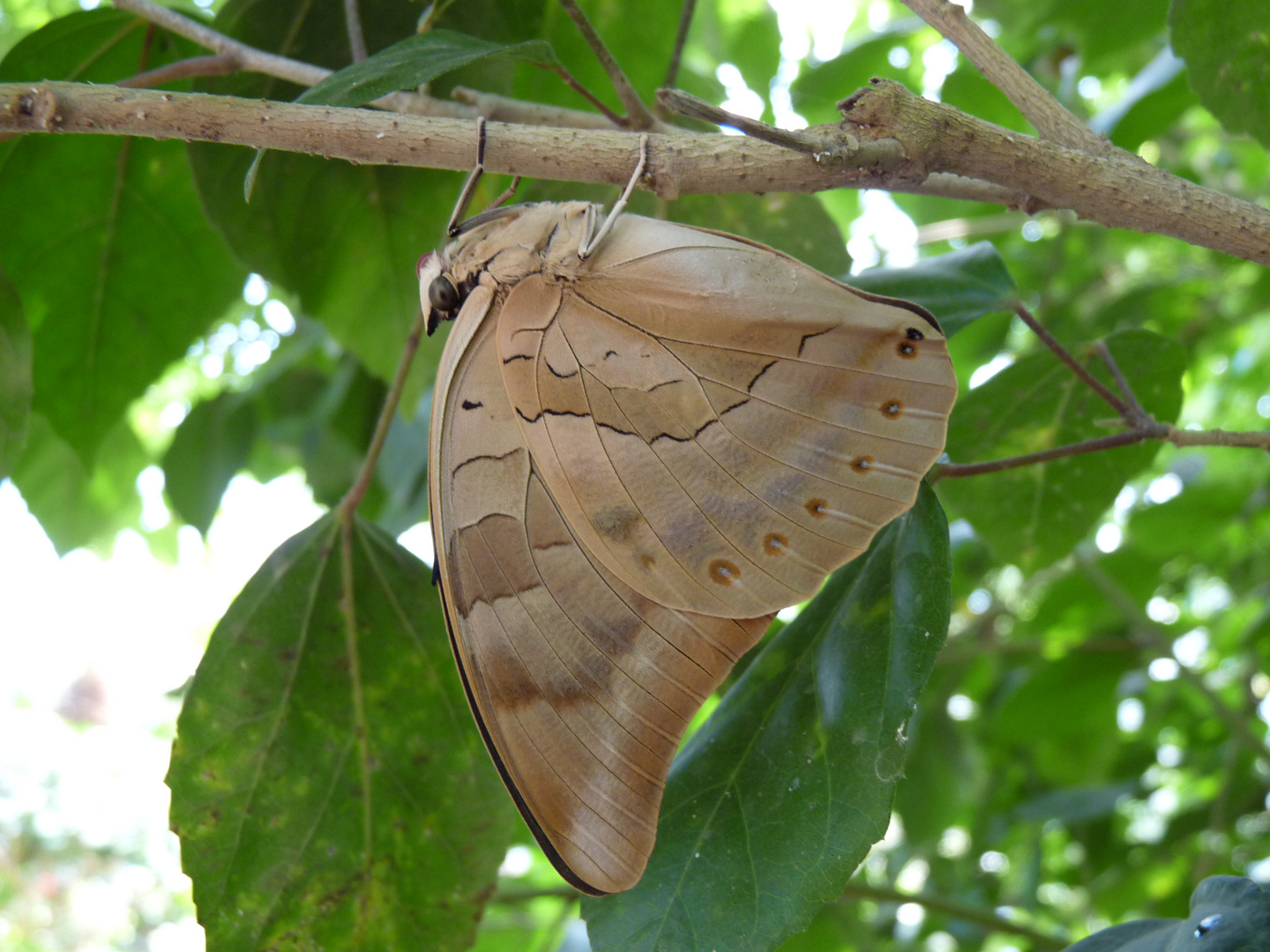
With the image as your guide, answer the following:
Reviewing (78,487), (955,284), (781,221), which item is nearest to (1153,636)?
(955,284)

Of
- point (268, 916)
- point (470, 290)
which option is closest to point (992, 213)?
point (470, 290)

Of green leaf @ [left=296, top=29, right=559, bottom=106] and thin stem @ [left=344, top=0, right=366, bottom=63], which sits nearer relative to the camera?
green leaf @ [left=296, top=29, right=559, bottom=106]

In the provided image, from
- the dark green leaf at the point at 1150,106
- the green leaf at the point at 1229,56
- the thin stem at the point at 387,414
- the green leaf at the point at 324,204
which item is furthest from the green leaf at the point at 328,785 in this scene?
the dark green leaf at the point at 1150,106

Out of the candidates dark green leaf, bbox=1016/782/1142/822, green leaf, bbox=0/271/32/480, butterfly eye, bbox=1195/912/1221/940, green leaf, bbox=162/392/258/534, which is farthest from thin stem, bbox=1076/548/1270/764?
green leaf, bbox=0/271/32/480

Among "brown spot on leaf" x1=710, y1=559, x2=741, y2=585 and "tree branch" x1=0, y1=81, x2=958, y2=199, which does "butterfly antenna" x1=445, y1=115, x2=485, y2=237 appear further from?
"brown spot on leaf" x1=710, y1=559, x2=741, y2=585

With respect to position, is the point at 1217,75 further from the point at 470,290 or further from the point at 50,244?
the point at 50,244

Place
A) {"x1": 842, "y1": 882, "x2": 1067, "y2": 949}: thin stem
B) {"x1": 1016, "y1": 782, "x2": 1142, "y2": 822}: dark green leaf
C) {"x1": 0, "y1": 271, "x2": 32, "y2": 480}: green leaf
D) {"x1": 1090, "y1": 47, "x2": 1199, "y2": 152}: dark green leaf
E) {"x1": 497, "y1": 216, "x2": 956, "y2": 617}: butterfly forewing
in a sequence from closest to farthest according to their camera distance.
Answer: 1. {"x1": 497, "y1": 216, "x2": 956, "y2": 617}: butterfly forewing
2. {"x1": 0, "y1": 271, "x2": 32, "y2": 480}: green leaf
3. {"x1": 842, "y1": 882, "x2": 1067, "y2": 949}: thin stem
4. {"x1": 1090, "y1": 47, "x2": 1199, "y2": 152}: dark green leaf
5. {"x1": 1016, "y1": 782, "x2": 1142, "y2": 822}: dark green leaf

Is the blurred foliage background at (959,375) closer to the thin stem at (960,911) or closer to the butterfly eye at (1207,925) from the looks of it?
the thin stem at (960,911)
